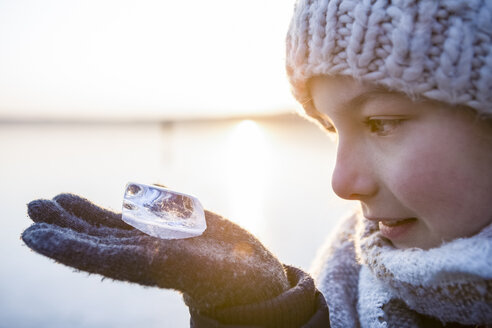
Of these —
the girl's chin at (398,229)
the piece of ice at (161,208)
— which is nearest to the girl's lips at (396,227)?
the girl's chin at (398,229)

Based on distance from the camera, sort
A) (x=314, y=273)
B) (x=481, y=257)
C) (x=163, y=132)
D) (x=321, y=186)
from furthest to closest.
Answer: (x=163, y=132) → (x=321, y=186) → (x=314, y=273) → (x=481, y=257)

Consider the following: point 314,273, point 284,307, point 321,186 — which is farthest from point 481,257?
point 321,186

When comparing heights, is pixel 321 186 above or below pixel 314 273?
below

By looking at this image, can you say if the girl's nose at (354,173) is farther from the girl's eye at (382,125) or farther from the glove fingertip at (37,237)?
the glove fingertip at (37,237)

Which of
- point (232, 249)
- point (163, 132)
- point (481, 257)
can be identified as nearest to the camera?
point (481, 257)

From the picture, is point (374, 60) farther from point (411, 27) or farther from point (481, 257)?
point (481, 257)

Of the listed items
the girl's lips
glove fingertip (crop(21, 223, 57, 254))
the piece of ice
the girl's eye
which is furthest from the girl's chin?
glove fingertip (crop(21, 223, 57, 254))
